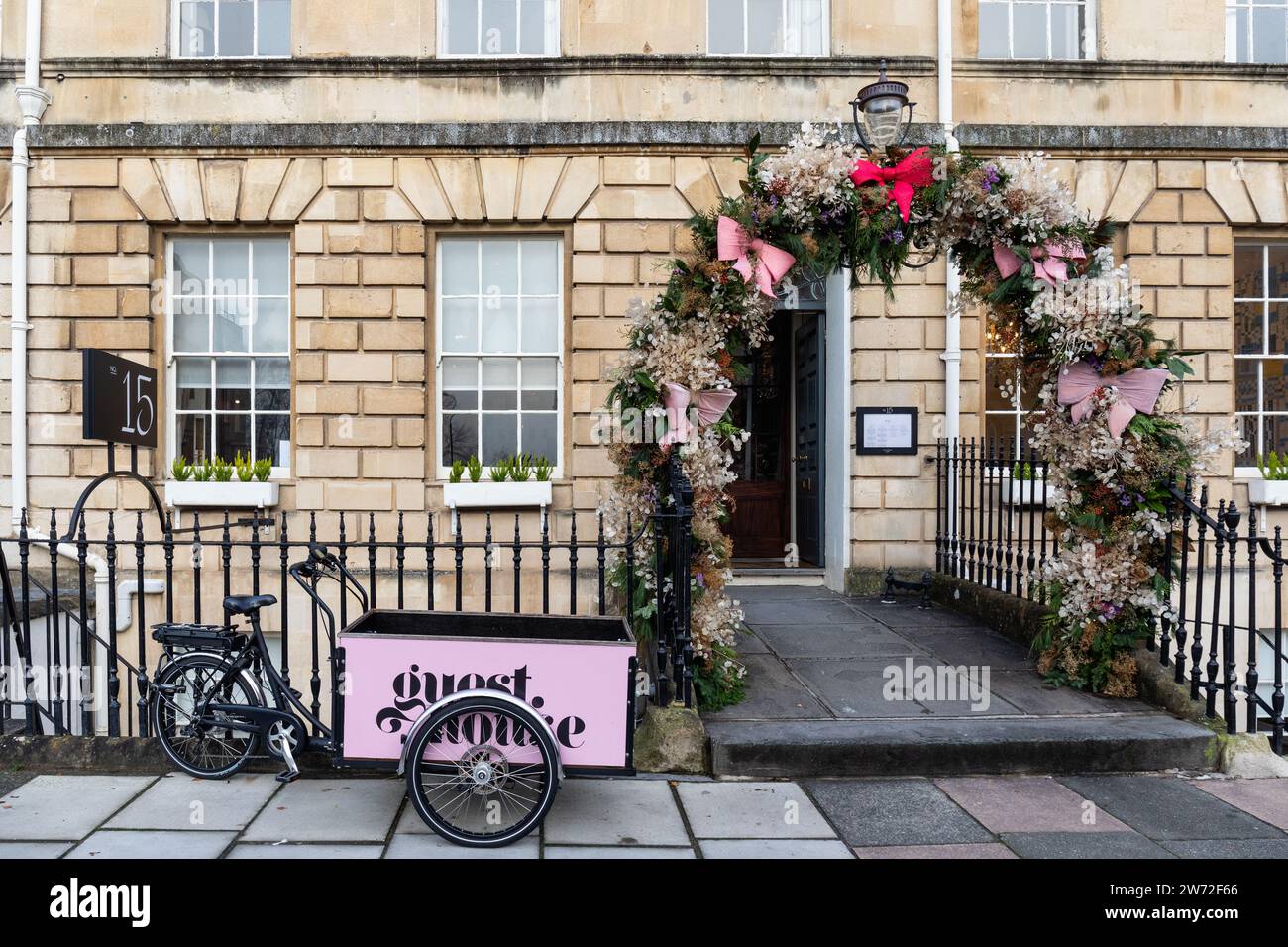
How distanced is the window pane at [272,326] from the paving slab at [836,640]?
239 inches

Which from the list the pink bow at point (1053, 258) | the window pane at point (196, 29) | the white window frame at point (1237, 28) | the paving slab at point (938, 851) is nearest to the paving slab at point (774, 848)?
the paving slab at point (938, 851)

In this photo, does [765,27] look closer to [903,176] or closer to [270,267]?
[903,176]

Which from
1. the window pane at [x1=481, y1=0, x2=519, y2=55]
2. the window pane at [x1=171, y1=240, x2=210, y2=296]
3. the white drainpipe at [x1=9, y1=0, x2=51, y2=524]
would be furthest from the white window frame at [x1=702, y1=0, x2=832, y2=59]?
the white drainpipe at [x1=9, y1=0, x2=51, y2=524]

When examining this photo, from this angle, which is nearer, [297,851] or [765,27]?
[297,851]

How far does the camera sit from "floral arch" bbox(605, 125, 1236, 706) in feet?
17.0

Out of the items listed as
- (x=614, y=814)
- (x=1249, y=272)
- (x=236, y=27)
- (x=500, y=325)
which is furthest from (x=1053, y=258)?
(x=236, y=27)

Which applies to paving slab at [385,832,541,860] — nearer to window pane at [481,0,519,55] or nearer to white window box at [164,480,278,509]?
white window box at [164,480,278,509]

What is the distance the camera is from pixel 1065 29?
31.7 ft

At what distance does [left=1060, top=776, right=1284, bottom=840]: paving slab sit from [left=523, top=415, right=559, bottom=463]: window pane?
6.14m

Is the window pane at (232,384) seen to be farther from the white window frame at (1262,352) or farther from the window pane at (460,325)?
the white window frame at (1262,352)

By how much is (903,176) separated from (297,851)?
496 centimetres

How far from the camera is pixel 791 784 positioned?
4500 mm

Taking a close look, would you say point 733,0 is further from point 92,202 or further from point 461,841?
point 461,841

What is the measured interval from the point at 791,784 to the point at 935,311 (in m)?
6.23
